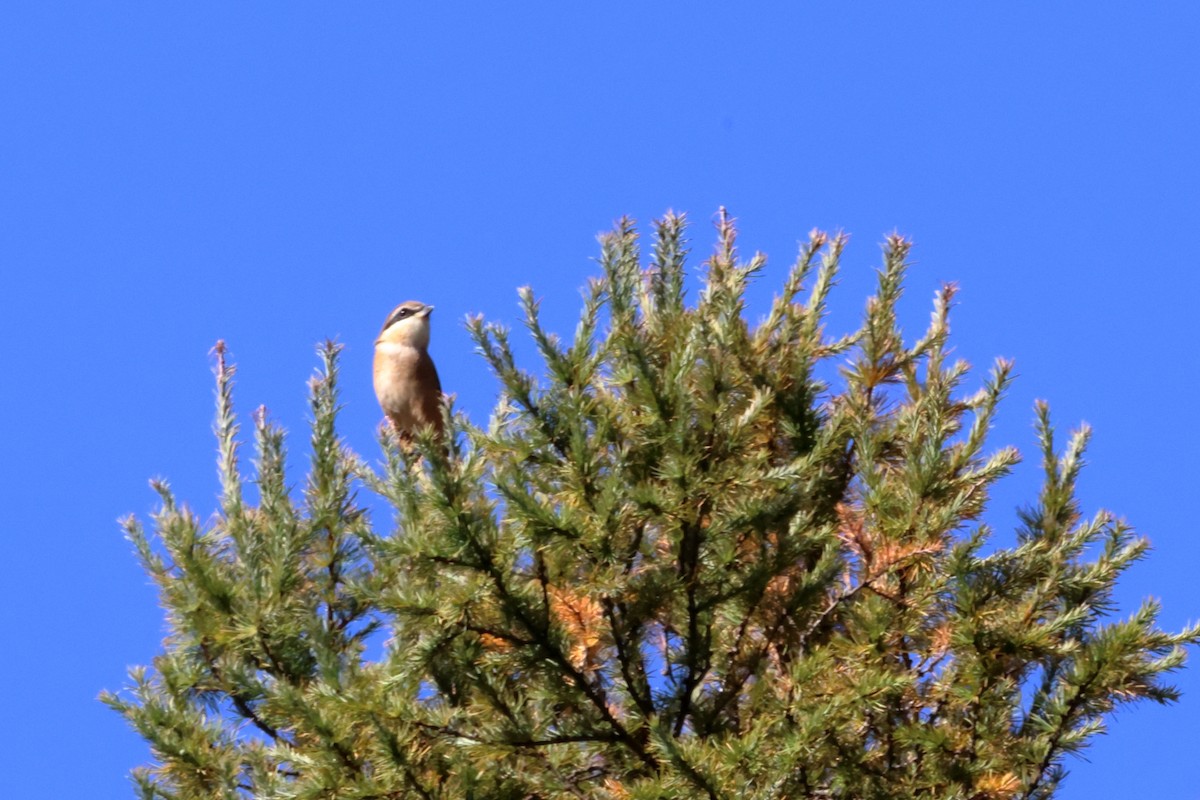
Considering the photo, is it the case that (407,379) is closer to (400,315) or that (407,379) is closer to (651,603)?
(400,315)

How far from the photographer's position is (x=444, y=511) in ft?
16.4

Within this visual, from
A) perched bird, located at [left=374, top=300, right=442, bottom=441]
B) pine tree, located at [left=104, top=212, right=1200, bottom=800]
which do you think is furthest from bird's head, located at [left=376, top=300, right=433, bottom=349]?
pine tree, located at [left=104, top=212, right=1200, bottom=800]

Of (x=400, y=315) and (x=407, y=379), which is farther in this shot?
(x=400, y=315)

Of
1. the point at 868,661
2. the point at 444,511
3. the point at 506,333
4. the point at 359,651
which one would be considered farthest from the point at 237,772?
the point at 868,661

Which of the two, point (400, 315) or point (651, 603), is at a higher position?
point (400, 315)

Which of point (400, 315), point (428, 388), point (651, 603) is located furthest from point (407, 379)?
point (651, 603)

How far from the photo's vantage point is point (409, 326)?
10.3 m

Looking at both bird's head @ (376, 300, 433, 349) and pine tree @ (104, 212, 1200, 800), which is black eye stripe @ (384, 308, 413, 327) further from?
pine tree @ (104, 212, 1200, 800)

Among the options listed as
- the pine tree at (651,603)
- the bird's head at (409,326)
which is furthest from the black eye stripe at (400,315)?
the pine tree at (651,603)

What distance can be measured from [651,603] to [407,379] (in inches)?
190

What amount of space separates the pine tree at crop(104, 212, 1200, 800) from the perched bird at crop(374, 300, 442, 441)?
12.6 feet

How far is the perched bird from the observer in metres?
10.0

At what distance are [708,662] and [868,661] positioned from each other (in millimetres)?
591

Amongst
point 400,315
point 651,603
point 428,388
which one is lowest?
point 651,603
